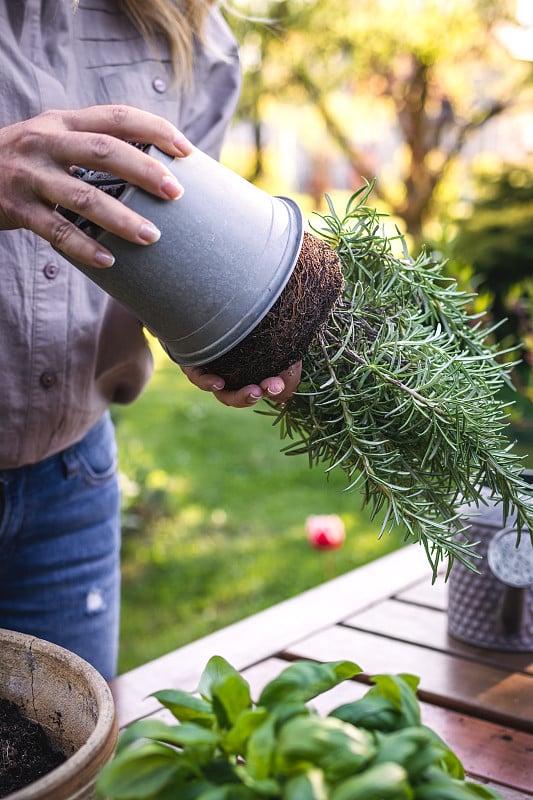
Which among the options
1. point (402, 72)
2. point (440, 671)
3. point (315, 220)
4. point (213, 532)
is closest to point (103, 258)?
point (440, 671)

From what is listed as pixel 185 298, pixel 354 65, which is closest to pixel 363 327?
pixel 185 298

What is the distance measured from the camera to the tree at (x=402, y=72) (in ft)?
20.1

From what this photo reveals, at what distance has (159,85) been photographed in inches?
51.4

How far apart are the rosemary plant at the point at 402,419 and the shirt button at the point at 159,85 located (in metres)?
0.46

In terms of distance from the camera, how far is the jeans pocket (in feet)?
4.48

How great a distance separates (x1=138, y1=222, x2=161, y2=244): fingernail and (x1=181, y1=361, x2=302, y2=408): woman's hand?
0.66 ft

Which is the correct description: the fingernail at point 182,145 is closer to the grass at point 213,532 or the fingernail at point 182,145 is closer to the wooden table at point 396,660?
the wooden table at point 396,660

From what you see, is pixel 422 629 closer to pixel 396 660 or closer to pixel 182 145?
pixel 396 660

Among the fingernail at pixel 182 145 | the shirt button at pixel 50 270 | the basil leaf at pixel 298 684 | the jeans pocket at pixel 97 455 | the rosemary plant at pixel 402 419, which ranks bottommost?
the basil leaf at pixel 298 684

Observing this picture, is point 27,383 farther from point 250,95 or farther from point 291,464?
point 250,95

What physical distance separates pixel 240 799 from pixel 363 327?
0.55 metres

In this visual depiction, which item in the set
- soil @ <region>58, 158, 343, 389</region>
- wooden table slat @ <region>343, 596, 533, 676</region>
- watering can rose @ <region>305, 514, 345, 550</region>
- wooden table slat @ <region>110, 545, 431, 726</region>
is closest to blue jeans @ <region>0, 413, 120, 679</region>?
wooden table slat @ <region>110, 545, 431, 726</region>

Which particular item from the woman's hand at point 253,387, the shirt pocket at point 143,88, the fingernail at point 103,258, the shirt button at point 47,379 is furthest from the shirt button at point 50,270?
the fingernail at point 103,258

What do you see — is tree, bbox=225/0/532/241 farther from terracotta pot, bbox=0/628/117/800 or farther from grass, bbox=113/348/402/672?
terracotta pot, bbox=0/628/117/800
